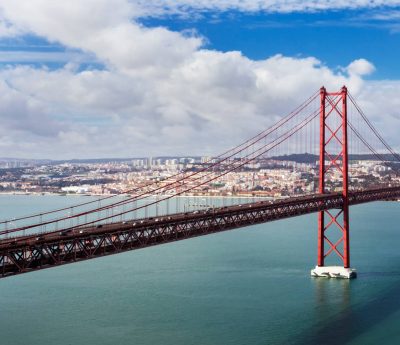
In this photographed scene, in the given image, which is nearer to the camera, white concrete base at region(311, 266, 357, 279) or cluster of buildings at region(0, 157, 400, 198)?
white concrete base at region(311, 266, 357, 279)

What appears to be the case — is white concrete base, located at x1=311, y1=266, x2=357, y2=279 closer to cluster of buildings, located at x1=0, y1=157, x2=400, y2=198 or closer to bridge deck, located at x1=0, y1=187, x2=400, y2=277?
bridge deck, located at x1=0, y1=187, x2=400, y2=277

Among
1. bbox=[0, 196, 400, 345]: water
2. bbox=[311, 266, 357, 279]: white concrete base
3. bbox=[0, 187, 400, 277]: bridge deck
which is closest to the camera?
bbox=[0, 187, 400, 277]: bridge deck

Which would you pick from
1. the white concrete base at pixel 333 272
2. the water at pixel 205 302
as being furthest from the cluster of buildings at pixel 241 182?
the white concrete base at pixel 333 272

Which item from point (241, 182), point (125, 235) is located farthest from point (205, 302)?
point (241, 182)

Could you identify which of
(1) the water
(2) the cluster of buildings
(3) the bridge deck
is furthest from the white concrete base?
(2) the cluster of buildings

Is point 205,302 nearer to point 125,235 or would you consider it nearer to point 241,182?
point 125,235

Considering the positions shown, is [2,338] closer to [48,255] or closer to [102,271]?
[48,255]

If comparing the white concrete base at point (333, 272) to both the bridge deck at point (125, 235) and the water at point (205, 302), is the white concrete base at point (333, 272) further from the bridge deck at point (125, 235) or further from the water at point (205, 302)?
the bridge deck at point (125, 235)
